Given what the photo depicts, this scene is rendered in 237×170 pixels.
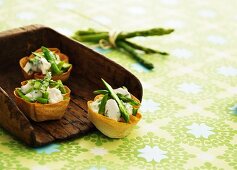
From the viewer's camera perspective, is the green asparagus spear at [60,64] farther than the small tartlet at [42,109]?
Yes

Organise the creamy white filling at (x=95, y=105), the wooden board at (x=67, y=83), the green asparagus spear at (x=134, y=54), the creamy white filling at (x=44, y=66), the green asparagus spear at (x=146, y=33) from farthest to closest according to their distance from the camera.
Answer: the green asparagus spear at (x=146, y=33) → the green asparagus spear at (x=134, y=54) → the creamy white filling at (x=44, y=66) → the creamy white filling at (x=95, y=105) → the wooden board at (x=67, y=83)

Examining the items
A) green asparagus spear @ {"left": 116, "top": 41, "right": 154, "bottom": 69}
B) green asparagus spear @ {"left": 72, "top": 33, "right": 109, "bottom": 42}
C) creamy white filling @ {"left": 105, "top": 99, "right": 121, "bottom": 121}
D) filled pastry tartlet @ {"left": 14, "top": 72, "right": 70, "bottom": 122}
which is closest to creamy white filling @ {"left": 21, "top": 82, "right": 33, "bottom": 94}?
filled pastry tartlet @ {"left": 14, "top": 72, "right": 70, "bottom": 122}

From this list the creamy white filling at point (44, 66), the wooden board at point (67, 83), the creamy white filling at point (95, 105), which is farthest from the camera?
the creamy white filling at point (44, 66)

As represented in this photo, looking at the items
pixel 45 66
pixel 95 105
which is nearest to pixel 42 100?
pixel 95 105

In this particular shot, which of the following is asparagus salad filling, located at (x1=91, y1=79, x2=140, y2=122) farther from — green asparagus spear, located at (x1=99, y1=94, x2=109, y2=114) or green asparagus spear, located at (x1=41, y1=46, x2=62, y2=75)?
green asparagus spear, located at (x1=41, y1=46, x2=62, y2=75)

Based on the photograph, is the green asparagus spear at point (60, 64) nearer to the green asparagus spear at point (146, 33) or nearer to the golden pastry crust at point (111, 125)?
the golden pastry crust at point (111, 125)

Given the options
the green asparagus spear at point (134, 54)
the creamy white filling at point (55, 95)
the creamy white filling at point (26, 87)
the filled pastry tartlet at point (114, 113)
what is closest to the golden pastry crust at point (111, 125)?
the filled pastry tartlet at point (114, 113)

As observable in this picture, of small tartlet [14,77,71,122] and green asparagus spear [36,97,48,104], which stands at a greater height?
green asparagus spear [36,97,48,104]
